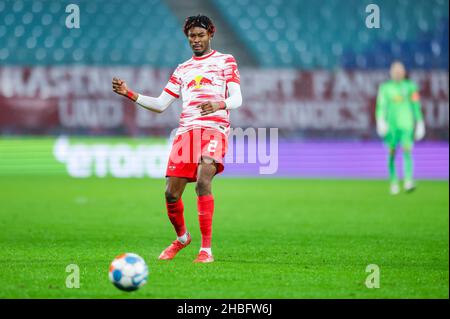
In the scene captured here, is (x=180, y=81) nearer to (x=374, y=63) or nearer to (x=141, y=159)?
(x=141, y=159)

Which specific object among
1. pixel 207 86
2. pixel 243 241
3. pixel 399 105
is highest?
pixel 399 105

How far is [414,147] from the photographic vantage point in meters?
19.0

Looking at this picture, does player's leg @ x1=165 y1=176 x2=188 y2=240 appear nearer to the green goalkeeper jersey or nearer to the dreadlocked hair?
the dreadlocked hair

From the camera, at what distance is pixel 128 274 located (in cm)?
515

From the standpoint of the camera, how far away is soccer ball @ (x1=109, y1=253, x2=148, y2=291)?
5.14 m

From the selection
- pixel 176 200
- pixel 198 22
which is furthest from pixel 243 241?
pixel 198 22

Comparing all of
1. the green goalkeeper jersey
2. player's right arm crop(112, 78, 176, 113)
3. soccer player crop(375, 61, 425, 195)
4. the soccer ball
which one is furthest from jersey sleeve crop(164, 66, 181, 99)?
the green goalkeeper jersey

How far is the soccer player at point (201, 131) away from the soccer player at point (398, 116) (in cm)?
837

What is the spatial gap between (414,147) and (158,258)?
43.1ft

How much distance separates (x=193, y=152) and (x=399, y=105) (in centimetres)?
943

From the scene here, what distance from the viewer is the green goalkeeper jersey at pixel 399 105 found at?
15133mm

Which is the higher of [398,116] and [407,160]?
[398,116]

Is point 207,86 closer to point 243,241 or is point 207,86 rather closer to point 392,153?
point 243,241
